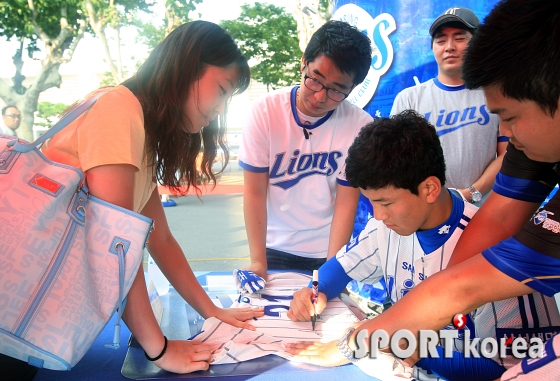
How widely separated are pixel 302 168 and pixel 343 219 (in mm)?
271

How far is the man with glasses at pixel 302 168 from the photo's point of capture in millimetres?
1987

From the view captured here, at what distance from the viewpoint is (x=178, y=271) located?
62.4 inches

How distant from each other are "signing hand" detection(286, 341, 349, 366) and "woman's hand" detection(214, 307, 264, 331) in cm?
19

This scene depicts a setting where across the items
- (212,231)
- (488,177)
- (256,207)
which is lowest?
(212,231)

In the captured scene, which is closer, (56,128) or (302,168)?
(56,128)

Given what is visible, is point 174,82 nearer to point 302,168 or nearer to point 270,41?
point 302,168

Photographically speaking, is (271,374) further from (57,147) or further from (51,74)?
(51,74)

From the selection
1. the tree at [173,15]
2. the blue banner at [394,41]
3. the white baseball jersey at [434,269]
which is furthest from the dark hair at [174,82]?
the tree at [173,15]

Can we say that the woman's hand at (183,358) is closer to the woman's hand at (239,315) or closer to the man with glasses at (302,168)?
the woman's hand at (239,315)

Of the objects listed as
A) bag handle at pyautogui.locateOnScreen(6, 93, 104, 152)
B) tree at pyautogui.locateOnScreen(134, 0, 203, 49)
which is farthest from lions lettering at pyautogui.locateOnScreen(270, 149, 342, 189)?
tree at pyautogui.locateOnScreen(134, 0, 203, 49)

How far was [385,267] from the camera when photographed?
158cm

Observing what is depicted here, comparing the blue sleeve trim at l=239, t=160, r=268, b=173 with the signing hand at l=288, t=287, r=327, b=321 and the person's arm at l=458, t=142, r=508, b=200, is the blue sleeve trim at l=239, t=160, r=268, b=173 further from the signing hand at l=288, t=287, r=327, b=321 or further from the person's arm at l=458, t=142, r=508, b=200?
the person's arm at l=458, t=142, r=508, b=200

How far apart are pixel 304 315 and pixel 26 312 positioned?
0.80m

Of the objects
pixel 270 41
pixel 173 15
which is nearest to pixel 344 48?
pixel 173 15
